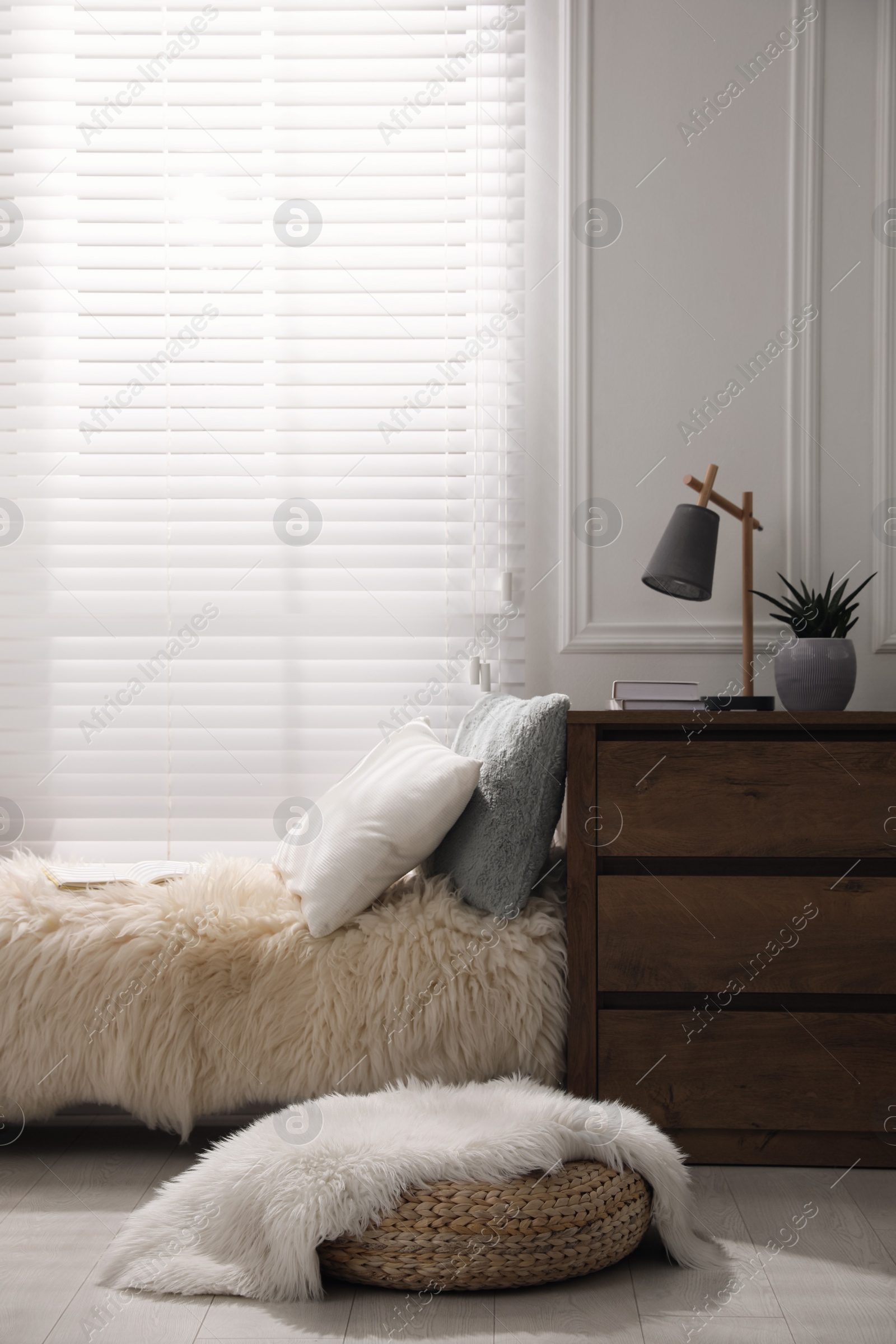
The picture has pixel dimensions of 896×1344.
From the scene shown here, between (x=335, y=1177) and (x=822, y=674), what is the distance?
1234mm

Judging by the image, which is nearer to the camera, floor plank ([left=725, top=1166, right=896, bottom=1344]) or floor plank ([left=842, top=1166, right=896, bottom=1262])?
floor plank ([left=725, top=1166, right=896, bottom=1344])

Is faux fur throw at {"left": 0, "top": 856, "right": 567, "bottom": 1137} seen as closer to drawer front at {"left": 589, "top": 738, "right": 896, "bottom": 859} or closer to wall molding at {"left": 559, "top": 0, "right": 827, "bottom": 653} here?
drawer front at {"left": 589, "top": 738, "right": 896, "bottom": 859}

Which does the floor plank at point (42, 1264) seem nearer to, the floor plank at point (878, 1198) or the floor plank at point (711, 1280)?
the floor plank at point (711, 1280)

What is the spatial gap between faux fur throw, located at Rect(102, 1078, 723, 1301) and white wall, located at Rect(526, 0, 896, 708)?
1.08m

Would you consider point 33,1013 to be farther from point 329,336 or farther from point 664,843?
point 329,336

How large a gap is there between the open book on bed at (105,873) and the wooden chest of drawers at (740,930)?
30.0 inches

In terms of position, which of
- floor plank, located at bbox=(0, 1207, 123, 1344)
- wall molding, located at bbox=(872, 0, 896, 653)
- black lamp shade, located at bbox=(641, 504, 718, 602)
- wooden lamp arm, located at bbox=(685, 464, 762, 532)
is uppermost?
wall molding, located at bbox=(872, 0, 896, 653)

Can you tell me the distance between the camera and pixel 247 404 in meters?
2.38

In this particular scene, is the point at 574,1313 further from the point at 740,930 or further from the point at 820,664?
the point at 820,664

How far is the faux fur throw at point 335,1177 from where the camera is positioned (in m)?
1.31

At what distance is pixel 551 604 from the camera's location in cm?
235

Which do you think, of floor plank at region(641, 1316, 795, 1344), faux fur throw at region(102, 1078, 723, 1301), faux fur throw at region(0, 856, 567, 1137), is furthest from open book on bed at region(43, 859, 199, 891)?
floor plank at region(641, 1316, 795, 1344)

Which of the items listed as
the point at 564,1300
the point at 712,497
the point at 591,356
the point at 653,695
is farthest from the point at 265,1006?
the point at 591,356

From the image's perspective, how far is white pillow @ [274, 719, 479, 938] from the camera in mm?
1720
